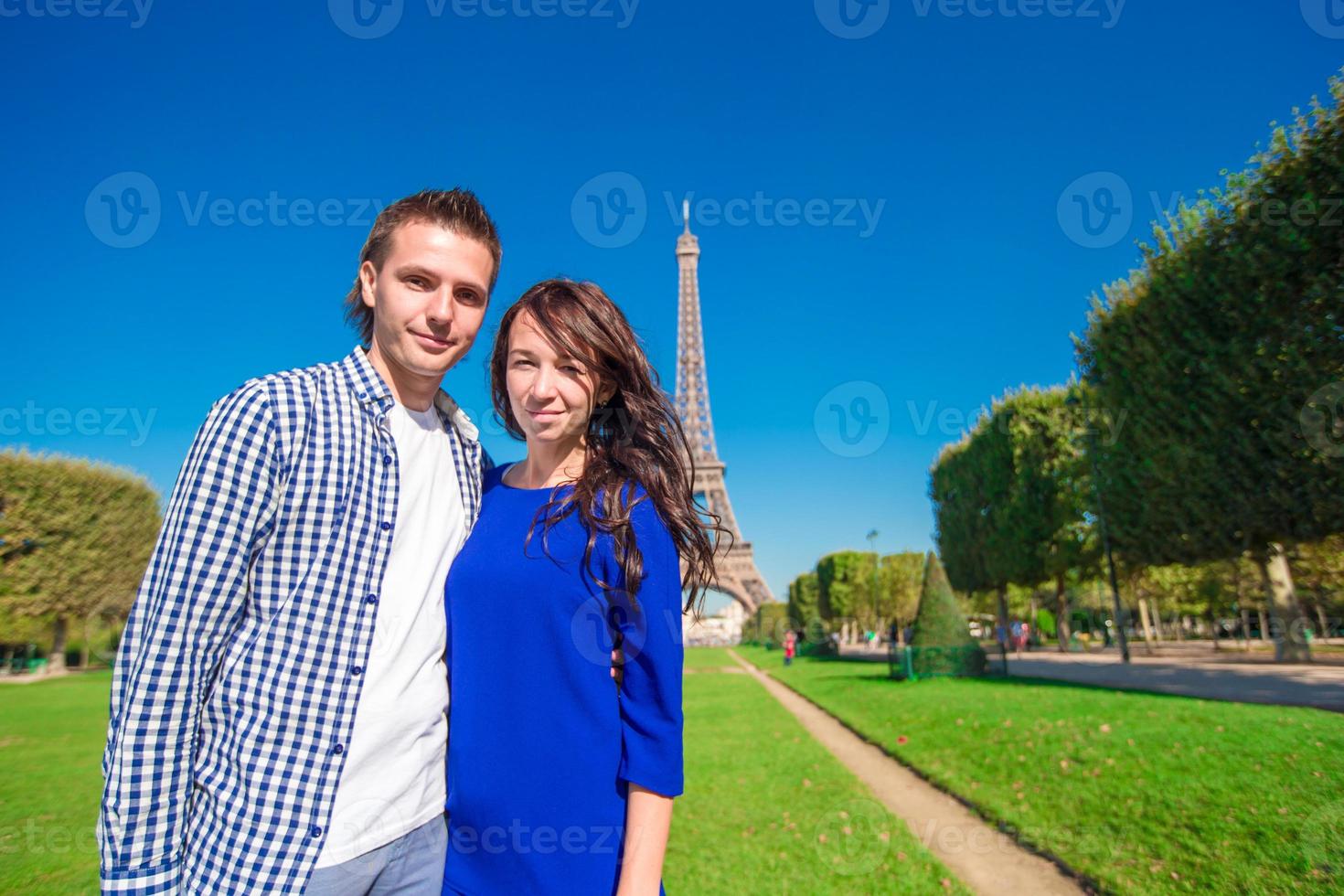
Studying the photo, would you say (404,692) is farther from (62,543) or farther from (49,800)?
(62,543)

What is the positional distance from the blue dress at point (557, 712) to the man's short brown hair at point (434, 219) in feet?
2.98

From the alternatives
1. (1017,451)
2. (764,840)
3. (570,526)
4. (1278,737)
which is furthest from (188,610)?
(1017,451)

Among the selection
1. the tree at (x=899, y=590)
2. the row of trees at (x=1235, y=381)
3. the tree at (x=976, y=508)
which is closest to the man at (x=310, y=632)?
the row of trees at (x=1235, y=381)

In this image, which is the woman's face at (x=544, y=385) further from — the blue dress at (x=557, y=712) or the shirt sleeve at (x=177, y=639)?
the shirt sleeve at (x=177, y=639)

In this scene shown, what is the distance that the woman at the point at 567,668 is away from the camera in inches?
69.8

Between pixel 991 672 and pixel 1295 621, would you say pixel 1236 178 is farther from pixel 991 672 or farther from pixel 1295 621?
pixel 1295 621

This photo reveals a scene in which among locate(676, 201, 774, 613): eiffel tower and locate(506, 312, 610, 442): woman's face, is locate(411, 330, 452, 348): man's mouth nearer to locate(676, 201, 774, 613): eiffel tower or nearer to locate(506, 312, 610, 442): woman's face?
locate(506, 312, 610, 442): woman's face

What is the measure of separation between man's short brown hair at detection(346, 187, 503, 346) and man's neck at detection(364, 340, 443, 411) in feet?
0.37

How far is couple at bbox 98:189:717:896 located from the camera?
5.15 ft

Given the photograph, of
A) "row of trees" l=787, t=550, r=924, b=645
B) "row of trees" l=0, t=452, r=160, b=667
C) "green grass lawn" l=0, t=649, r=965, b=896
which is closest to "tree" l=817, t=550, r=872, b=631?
"row of trees" l=787, t=550, r=924, b=645

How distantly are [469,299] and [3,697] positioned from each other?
29.1 m

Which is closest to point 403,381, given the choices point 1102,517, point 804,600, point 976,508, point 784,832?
point 784,832

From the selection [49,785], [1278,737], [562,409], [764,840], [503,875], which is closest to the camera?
[503,875]

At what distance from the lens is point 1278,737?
7.85 m
